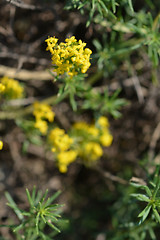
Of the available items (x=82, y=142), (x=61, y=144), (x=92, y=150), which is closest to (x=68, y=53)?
(x=61, y=144)

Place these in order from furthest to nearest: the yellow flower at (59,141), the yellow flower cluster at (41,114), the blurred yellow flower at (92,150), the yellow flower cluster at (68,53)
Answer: the blurred yellow flower at (92,150) < the yellow flower cluster at (41,114) < the yellow flower at (59,141) < the yellow flower cluster at (68,53)

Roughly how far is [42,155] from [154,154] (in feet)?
6.70

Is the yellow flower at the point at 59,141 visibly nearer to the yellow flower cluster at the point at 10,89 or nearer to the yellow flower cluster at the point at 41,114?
the yellow flower cluster at the point at 41,114

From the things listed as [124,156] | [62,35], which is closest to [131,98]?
[124,156]

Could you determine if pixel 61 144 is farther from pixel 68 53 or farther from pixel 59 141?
pixel 68 53

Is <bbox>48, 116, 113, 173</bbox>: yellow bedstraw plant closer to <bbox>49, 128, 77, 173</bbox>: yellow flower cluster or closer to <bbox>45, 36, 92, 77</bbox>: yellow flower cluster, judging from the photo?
<bbox>49, 128, 77, 173</bbox>: yellow flower cluster

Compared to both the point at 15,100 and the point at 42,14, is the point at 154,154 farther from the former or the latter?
the point at 42,14

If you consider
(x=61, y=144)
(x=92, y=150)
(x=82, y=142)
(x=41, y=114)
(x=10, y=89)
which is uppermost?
(x=10, y=89)

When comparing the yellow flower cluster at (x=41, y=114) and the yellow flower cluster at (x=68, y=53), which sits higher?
the yellow flower cluster at (x=68, y=53)

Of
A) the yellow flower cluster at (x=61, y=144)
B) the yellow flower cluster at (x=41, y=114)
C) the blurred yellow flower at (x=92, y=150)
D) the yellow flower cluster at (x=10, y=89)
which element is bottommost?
the blurred yellow flower at (x=92, y=150)

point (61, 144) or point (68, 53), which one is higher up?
point (68, 53)

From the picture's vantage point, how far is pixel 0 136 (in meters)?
4.30

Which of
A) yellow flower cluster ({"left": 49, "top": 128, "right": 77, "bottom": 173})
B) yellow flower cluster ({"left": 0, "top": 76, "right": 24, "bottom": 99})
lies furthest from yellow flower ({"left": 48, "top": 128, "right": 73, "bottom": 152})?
yellow flower cluster ({"left": 0, "top": 76, "right": 24, "bottom": 99})

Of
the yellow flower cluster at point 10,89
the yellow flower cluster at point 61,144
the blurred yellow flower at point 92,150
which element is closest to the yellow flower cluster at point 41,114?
the yellow flower cluster at point 61,144
